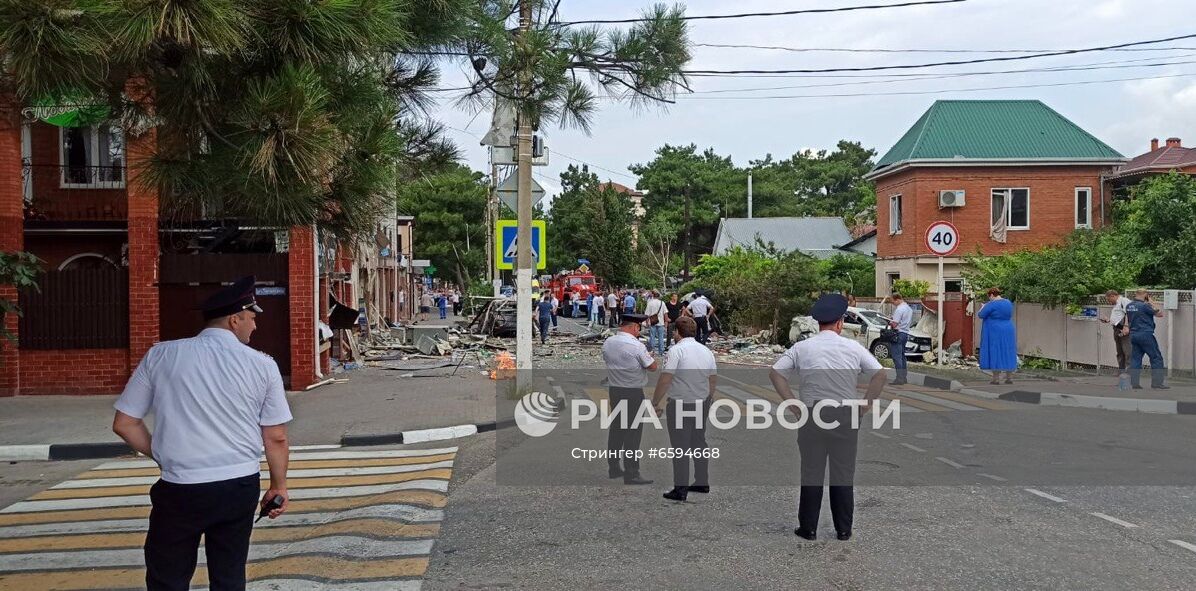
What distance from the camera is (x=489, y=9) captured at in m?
7.98

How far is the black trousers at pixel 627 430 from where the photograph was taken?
348 inches

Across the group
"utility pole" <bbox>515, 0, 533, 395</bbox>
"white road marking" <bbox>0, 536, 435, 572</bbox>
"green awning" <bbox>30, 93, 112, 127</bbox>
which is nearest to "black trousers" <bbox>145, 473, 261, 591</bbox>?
"white road marking" <bbox>0, 536, 435, 572</bbox>

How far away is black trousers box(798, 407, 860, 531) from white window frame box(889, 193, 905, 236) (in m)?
30.5

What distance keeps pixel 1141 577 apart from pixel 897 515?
201 centimetres

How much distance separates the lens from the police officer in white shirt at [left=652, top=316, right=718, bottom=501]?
827 centimetres

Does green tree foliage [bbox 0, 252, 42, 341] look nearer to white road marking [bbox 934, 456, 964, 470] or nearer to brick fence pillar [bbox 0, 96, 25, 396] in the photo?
brick fence pillar [bbox 0, 96, 25, 396]

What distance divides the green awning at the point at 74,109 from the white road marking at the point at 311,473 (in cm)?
435

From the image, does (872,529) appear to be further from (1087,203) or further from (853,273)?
(853,273)

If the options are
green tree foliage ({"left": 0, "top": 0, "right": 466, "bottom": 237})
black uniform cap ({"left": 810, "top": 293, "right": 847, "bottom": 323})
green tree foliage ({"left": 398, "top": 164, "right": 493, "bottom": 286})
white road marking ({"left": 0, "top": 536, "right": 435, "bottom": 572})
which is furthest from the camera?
green tree foliage ({"left": 398, "top": 164, "right": 493, "bottom": 286})

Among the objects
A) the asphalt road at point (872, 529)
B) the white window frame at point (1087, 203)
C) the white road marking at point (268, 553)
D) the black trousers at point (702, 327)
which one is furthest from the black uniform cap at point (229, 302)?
the white window frame at point (1087, 203)

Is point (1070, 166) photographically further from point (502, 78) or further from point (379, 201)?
point (379, 201)

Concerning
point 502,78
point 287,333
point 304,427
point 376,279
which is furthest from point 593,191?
point 502,78

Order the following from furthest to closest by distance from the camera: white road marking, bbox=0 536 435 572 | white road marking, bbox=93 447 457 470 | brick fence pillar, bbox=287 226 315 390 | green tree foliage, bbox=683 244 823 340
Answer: green tree foliage, bbox=683 244 823 340, brick fence pillar, bbox=287 226 315 390, white road marking, bbox=93 447 457 470, white road marking, bbox=0 536 435 572

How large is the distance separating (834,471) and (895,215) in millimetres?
31284
